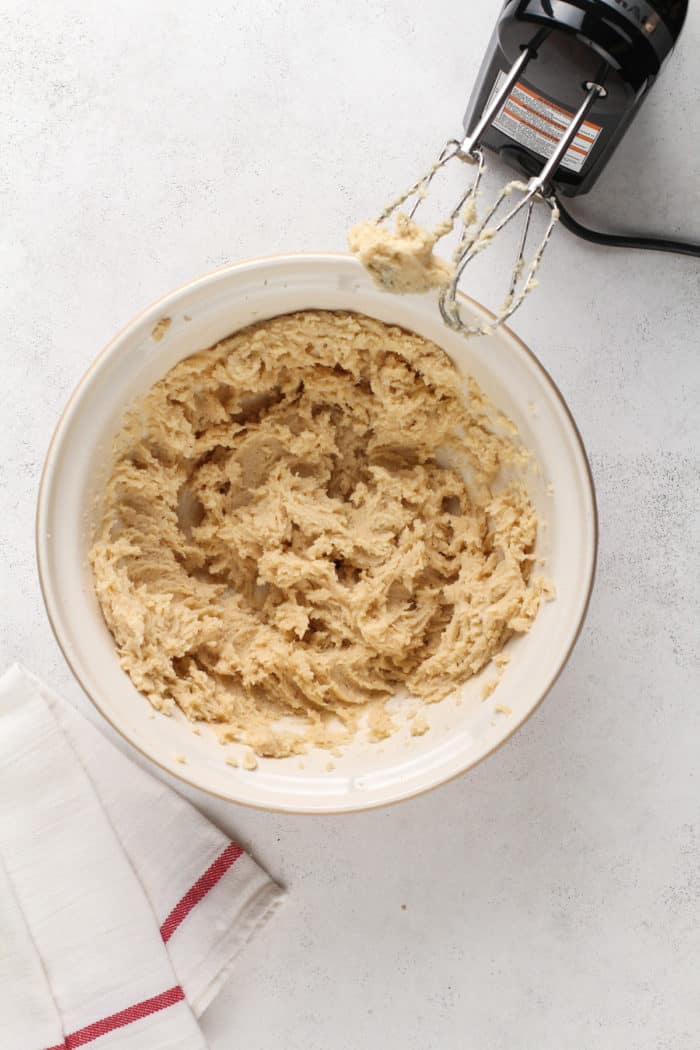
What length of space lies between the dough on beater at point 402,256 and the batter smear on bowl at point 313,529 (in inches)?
6.3

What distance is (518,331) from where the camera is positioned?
4.87ft

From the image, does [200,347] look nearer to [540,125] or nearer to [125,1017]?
[540,125]

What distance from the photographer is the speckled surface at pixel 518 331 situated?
149 centimetres

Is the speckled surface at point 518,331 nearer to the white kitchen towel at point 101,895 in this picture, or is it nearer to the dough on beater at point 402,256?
the white kitchen towel at point 101,895

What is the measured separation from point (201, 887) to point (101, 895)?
0.18 m

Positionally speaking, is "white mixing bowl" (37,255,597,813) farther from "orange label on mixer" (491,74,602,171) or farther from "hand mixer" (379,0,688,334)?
"orange label on mixer" (491,74,602,171)

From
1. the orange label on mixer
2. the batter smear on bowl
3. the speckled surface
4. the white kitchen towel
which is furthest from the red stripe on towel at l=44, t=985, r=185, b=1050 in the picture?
the orange label on mixer

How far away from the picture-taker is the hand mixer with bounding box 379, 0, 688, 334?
109 cm

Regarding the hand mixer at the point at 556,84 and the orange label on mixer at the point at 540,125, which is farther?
the orange label on mixer at the point at 540,125

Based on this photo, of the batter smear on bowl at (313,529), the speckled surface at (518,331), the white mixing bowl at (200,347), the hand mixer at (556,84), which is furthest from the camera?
the speckled surface at (518,331)

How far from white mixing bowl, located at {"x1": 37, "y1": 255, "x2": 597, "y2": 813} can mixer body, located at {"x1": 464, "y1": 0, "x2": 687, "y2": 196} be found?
12.6 inches

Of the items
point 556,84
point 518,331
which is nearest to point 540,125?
→ point 556,84

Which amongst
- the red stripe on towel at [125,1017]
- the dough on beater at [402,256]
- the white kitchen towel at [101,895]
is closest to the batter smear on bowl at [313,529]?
the dough on beater at [402,256]

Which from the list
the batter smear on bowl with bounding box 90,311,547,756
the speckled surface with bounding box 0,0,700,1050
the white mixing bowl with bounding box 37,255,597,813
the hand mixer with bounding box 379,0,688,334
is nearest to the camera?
the hand mixer with bounding box 379,0,688,334
